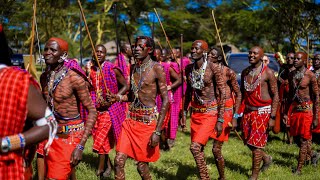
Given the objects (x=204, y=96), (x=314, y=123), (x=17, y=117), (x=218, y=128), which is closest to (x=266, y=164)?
(x=314, y=123)

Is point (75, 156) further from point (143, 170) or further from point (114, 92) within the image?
point (114, 92)

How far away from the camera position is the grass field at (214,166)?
6559 millimetres

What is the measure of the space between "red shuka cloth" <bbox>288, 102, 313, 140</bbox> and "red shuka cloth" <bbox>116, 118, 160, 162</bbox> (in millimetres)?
3104

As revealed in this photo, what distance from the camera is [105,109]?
655 centimetres

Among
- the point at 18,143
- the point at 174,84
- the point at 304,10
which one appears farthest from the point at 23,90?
the point at 304,10

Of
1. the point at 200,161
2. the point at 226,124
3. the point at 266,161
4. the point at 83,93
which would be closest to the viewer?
the point at 83,93

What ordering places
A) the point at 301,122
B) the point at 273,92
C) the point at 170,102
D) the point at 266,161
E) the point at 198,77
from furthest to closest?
the point at 170,102, the point at 301,122, the point at 266,161, the point at 273,92, the point at 198,77

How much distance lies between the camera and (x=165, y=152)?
27.7 ft

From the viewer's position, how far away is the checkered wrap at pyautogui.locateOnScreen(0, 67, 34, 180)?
2385mm

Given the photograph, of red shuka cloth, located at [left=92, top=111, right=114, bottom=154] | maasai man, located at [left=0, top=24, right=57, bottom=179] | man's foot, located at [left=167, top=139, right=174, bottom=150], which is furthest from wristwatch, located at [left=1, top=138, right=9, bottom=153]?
man's foot, located at [left=167, top=139, right=174, bottom=150]

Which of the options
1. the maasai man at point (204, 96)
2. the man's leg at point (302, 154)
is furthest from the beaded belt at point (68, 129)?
the man's leg at point (302, 154)

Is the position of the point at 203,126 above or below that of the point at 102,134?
above

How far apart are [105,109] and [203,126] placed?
173 cm

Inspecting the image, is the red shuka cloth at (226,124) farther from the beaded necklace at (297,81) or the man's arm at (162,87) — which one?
the man's arm at (162,87)
